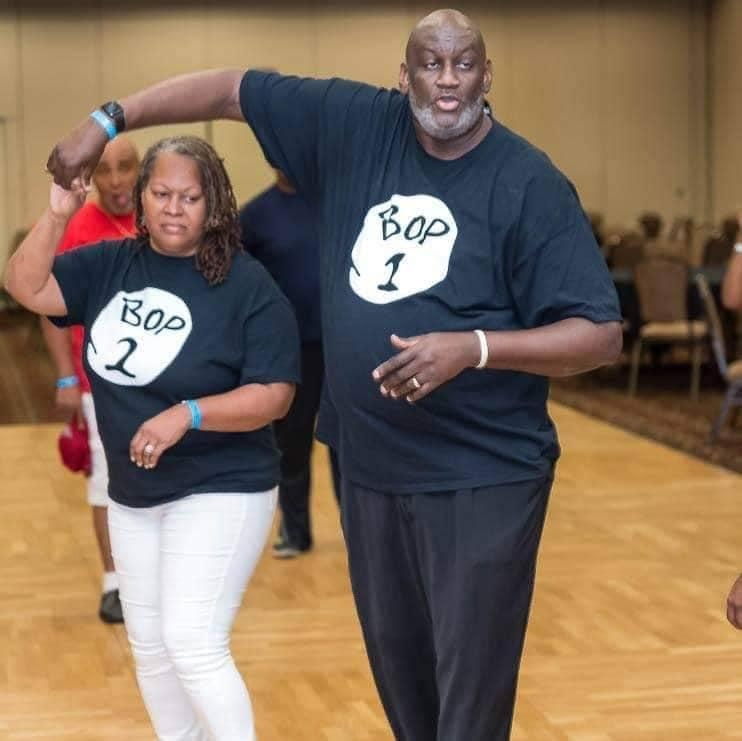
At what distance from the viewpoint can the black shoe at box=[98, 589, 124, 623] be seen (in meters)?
5.43

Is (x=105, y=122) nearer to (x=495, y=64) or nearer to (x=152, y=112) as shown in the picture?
(x=152, y=112)

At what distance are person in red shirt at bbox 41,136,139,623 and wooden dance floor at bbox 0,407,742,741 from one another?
293mm

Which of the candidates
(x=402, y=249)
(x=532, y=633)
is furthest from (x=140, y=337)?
(x=532, y=633)

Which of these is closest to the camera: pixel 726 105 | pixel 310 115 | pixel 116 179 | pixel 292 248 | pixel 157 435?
pixel 310 115

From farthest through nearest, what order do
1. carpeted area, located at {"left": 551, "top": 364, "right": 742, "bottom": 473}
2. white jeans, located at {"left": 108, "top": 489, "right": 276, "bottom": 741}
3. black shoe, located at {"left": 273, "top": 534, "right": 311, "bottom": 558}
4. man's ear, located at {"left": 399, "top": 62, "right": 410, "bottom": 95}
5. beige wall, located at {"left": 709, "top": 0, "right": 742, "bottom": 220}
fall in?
beige wall, located at {"left": 709, "top": 0, "right": 742, "bottom": 220}
carpeted area, located at {"left": 551, "top": 364, "right": 742, "bottom": 473}
black shoe, located at {"left": 273, "top": 534, "right": 311, "bottom": 558}
white jeans, located at {"left": 108, "top": 489, "right": 276, "bottom": 741}
man's ear, located at {"left": 399, "top": 62, "right": 410, "bottom": 95}

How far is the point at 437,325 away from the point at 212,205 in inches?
33.3

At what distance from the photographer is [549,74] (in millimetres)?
17562

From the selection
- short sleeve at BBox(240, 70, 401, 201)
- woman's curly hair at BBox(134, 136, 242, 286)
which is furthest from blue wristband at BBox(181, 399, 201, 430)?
short sleeve at BBox(240, 70, 401, 201)

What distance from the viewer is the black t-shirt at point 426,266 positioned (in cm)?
278

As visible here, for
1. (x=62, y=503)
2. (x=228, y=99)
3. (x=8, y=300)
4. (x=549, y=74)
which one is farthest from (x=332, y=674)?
(x=549, y=74)

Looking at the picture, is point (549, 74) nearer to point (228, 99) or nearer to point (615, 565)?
point (615, 565)

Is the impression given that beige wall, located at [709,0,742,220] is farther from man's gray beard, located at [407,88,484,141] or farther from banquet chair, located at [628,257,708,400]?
man's gray beard, located at [407,88,484,141]

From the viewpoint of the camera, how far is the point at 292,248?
231 inches

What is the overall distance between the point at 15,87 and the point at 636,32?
21.5 ft
